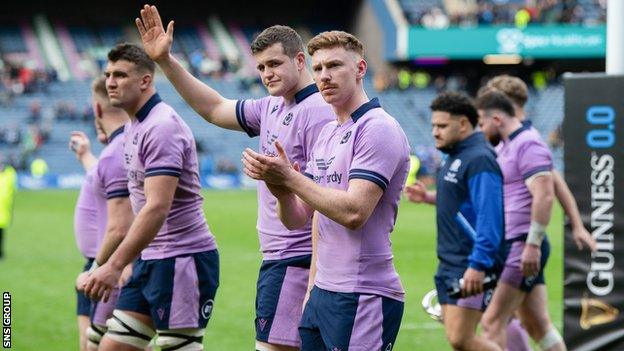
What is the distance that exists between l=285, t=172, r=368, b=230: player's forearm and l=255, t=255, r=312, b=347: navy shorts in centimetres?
127

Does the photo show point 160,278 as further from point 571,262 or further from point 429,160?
point 429,160

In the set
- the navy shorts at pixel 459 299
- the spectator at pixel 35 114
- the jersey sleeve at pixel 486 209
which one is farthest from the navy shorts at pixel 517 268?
the spectator at pixel 35 114

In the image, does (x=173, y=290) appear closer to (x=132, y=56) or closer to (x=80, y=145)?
(x=132, y=56)

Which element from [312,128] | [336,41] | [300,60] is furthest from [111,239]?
[336,41]

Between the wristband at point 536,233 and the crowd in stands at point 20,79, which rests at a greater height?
the crowd in stands at point 20,79

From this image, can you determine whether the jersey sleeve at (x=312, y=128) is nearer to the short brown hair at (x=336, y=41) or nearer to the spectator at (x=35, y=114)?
the short brown hair at (x=336, y=41)

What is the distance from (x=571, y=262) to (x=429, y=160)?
120ft

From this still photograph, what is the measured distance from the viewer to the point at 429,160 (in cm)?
4362

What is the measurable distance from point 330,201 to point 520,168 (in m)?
3.22

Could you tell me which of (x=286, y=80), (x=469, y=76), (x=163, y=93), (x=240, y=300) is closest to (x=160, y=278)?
(x=286, y=80)

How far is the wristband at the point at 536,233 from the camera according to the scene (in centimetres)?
733

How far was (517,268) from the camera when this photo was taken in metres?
7.45

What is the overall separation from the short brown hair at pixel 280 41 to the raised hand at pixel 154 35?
1.78ft

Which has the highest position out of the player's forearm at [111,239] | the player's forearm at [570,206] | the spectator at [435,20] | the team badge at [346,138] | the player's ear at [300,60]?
the spectator at [435,20]
